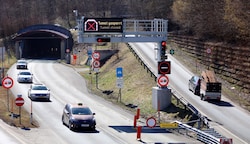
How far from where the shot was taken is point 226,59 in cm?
4788

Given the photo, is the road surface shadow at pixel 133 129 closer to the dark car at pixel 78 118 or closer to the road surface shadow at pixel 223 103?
the dark car at pixel 78 118

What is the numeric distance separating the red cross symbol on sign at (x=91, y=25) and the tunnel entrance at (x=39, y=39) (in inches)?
1893

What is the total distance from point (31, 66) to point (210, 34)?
25063mm

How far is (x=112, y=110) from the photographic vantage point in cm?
3756

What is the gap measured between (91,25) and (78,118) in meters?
7.38

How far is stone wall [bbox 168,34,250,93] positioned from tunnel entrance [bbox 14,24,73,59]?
28731 millimetres

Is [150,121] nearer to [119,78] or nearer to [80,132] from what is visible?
[80,132]

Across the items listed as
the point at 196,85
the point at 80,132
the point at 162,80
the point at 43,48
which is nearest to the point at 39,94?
the point at 196,85

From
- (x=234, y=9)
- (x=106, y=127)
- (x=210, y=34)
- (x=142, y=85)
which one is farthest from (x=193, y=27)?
(x=106, y=127)

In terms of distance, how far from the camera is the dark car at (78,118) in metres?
28.9

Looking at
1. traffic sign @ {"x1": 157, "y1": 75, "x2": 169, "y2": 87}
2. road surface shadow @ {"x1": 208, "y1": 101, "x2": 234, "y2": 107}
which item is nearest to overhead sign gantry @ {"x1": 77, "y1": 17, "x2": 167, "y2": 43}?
traffic sign @ {"x1": 157, "y1": 75, "x2": 169, "y2": 87}

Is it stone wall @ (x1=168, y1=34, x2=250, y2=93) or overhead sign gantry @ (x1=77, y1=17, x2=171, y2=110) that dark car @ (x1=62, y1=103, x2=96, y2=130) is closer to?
overhead sign gantry @ (x1=77, y1=17, x2=171, y2=110)

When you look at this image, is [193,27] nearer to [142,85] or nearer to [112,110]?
[142,85]

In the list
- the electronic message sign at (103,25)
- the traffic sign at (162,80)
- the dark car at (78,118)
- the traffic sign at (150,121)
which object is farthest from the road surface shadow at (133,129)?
the electronic message sign at (103,25)
